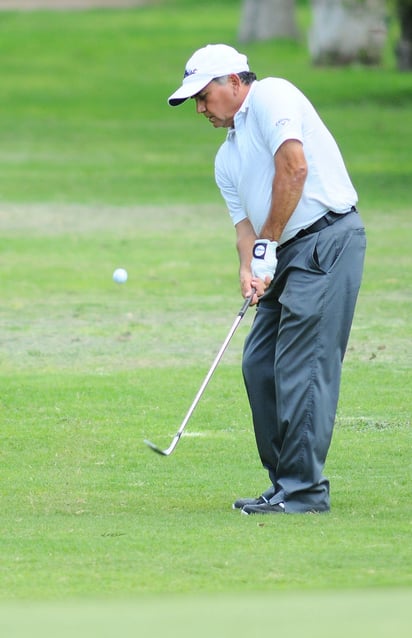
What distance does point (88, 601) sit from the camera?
5723mm

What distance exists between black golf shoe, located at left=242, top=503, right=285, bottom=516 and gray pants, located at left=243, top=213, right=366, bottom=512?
34mm

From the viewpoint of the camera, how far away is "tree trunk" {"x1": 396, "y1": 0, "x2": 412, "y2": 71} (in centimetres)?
3580

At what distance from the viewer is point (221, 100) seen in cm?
719

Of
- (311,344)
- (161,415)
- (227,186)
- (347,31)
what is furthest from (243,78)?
(347,31)

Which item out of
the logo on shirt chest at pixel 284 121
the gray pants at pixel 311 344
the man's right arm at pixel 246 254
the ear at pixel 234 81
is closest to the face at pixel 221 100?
the ear at pixel 234 81

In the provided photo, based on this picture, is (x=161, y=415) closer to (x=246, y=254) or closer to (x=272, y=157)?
(x=246, y=254)

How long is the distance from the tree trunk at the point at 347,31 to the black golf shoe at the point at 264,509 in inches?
1349

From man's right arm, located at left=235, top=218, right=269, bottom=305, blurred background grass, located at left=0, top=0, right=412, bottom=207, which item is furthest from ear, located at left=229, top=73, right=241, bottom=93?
blurred background grass, located at left=0, top=0, right=412, bottom=207

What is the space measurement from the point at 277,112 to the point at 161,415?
10.5 feet

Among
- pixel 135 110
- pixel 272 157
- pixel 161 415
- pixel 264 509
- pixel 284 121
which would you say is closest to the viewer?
pixel 284 121

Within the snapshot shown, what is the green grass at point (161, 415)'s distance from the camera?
19.9 feet

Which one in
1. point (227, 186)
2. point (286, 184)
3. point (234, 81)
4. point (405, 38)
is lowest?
point (405, 38)

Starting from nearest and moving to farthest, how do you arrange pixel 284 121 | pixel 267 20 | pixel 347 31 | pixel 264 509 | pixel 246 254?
1. pixel 284 121
2. pixel 264 509
3. pixel 246 254
4. pixel 347 31
5. pixel 267 20

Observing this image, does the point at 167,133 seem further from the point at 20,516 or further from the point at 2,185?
the point at 20,516
